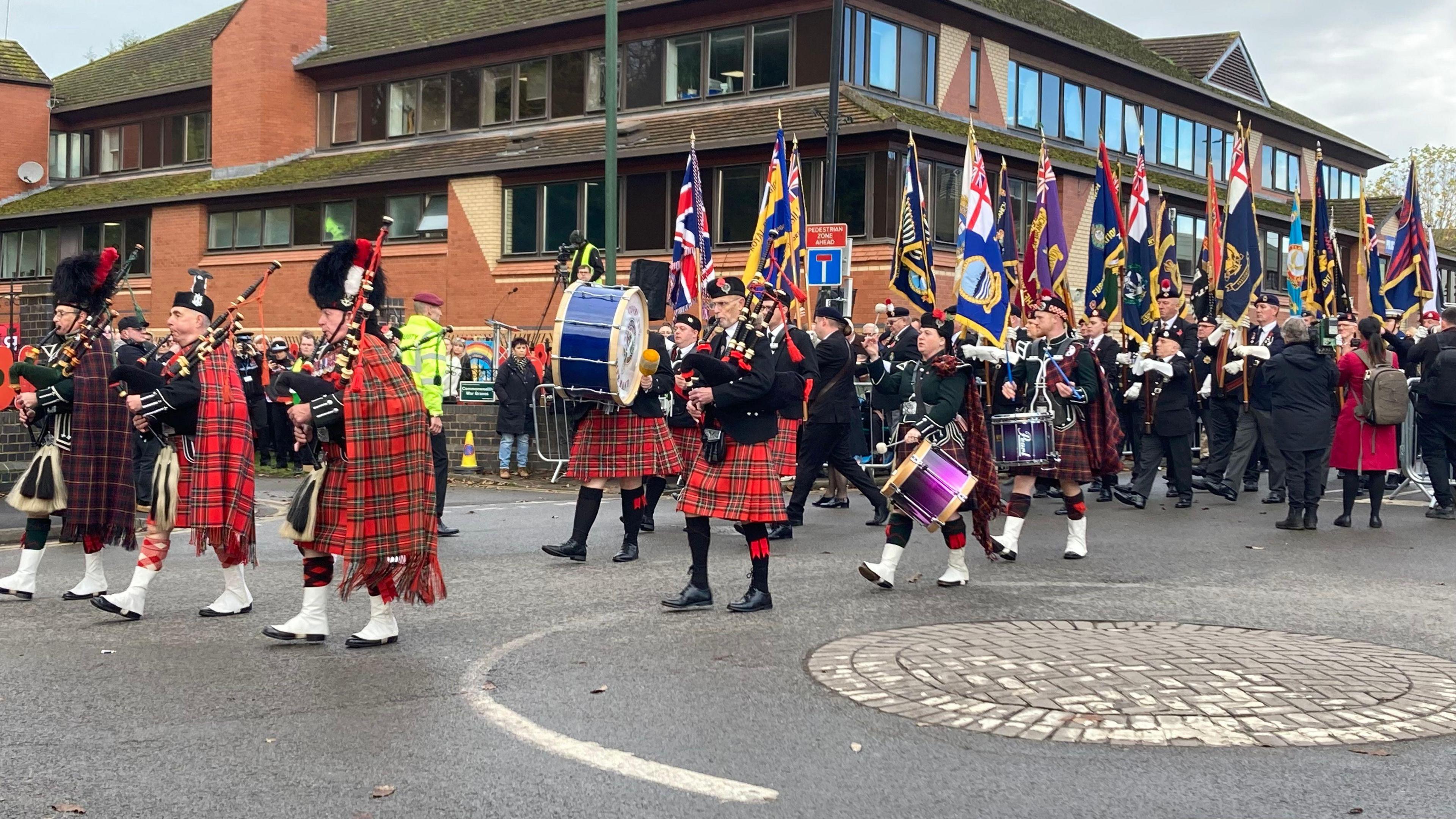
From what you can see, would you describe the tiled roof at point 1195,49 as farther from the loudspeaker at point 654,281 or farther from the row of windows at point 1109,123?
the loudspeaker at point 654,281

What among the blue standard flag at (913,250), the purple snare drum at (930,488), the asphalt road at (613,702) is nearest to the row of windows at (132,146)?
the blue standard flag at (913,250)

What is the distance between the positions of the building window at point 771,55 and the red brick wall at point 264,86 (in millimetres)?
14547

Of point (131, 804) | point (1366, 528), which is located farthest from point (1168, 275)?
point (131, 804)

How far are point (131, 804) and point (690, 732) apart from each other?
6.36 feet

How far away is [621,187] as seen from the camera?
3092 cm

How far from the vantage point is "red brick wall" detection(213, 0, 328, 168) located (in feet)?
122

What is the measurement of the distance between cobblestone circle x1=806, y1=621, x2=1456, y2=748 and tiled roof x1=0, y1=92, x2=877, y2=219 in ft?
56.0

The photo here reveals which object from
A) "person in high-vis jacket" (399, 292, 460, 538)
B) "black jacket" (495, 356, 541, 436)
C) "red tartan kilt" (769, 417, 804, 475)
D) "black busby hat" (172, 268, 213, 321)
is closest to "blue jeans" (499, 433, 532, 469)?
"black jacket" (495, 356, 541, 436)

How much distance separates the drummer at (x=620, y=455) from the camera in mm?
9984

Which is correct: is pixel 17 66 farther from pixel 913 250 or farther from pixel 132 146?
pixel 913 250

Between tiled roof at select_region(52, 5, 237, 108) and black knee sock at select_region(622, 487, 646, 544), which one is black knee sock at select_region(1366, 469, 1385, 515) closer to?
black knee sock at select_region(622, 487, 646, 544)

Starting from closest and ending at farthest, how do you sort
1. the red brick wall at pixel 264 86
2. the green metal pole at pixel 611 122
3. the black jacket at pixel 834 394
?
the black jacket at pixel 834 394 → the green metal pole at pixel 611 122 → the red brick wall at pixel 264 86

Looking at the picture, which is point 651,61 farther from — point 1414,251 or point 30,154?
point 30,154

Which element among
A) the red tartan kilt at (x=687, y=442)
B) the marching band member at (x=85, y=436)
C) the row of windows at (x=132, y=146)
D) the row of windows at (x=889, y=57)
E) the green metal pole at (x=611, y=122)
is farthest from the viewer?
the row of windows at (x=132, y=146)
